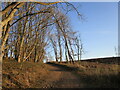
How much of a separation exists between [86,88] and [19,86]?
3.50 m

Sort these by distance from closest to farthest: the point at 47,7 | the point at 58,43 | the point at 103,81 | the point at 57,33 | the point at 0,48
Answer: the point at 103,81 < the point at 0,48 < the point at 47,7 < the point at 57,33 < the point at 58,43

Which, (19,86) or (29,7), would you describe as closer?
(19,86)

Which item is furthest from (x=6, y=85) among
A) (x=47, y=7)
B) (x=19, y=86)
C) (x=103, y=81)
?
(x=47, y=7)

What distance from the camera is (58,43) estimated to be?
3553cm

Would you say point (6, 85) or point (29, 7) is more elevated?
point (29, 7)

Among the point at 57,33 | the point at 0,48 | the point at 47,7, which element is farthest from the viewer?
the point at 57,33

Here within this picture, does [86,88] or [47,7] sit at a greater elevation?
[47,7]

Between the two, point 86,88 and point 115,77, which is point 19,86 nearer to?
point 86,88

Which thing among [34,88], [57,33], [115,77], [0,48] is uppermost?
[57,33]

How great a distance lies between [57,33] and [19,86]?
24.8m

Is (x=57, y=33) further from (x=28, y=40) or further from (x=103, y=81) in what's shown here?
(x=103, y=81)

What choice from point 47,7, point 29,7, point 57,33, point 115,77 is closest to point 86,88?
point 115,77

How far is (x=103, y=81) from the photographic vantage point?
23.9 feet

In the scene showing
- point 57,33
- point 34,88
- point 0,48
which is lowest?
point 34,88
